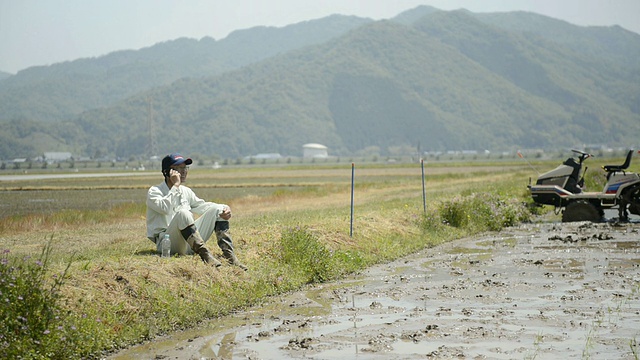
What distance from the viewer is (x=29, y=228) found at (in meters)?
23.7

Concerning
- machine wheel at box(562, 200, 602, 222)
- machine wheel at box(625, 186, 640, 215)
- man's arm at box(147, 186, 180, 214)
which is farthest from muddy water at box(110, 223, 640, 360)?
machine wheel at box(562, 200, 602, 222)

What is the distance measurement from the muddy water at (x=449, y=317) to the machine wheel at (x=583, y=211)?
24.0 ft

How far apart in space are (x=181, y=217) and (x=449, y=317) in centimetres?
441

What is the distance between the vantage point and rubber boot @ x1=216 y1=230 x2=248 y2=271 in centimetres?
1361

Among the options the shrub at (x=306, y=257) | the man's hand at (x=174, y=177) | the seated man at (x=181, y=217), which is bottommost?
the shrub at (x=306, y=257)

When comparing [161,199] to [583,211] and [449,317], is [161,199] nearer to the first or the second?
[449,317]

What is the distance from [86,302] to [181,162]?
12.3 ft

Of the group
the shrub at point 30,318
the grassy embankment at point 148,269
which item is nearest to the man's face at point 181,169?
the grassy embankment at point 148,269

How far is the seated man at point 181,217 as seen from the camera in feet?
42.8

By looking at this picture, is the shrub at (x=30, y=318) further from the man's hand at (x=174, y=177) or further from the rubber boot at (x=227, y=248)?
the rubber boot at (x=227, y=248)

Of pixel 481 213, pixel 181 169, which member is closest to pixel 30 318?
pixel 181 169

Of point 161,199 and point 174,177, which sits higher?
point 174,177

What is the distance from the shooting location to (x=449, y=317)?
1137 cm

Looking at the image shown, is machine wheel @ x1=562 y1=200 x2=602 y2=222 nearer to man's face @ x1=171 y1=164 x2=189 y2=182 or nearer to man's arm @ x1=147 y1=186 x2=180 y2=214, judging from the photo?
man's face @ x1=171 y1=164 x2=189 y2=182
